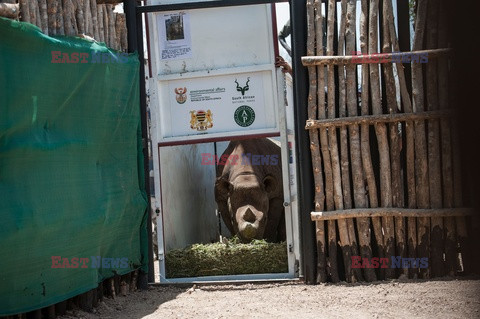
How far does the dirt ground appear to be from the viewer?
5.62m

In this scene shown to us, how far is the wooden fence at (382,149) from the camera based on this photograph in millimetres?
7086

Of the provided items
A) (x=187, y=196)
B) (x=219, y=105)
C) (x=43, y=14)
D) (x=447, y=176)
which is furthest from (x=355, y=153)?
(x=187, y=196)

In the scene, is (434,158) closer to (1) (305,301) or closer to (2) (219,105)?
(1) (305,301)

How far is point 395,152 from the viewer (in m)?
7.18

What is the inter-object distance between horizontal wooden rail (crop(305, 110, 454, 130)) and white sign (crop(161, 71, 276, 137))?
76 centimetres

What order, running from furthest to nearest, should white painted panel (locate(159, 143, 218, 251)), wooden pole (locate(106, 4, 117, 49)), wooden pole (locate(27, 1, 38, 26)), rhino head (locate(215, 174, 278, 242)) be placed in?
rhino head (locate(215, 174, 278, 242)) → white painted panel (locate(159, 143, 218, 251)) → wooden pole (locate(106, 4, 117, 49)) → wooden pole (locate(27, 1, 38, 26))

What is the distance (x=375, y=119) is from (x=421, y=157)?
0.65m

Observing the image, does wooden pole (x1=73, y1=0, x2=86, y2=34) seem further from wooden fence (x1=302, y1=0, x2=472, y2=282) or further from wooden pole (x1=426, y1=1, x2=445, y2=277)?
wooden pole (x1=426, y1=1, x2=445, y2=277)

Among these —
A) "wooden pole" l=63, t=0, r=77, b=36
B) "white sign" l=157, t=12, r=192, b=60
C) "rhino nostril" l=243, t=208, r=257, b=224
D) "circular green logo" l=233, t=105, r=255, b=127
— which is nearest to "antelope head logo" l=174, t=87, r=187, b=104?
"white sign" l=157, t=12, r=192, b=60

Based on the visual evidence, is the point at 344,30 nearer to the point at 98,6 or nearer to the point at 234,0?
the point at 234,0

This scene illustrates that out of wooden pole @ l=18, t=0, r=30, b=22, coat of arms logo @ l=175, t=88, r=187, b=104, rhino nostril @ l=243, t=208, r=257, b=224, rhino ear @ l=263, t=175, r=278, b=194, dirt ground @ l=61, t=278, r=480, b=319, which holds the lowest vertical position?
dirt ground @ l=61, t=278, r=480, b=319

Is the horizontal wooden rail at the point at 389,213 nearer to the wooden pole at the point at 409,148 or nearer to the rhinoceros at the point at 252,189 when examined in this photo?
the wooden pole at the point at 409,148

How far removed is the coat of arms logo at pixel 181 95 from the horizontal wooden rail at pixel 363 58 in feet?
5.15

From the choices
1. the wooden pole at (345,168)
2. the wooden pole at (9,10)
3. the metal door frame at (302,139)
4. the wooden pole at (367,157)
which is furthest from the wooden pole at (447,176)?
the wooden pole at (9,10)
